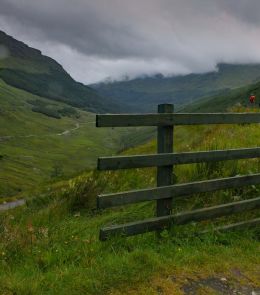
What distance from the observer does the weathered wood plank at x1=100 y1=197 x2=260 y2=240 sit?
23.6ft

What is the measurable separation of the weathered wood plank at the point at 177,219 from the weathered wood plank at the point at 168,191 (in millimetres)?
369

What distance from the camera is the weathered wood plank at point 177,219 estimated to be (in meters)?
7.20

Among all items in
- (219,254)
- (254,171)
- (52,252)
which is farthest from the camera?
(254,171)

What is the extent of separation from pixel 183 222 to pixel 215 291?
1.77 meters

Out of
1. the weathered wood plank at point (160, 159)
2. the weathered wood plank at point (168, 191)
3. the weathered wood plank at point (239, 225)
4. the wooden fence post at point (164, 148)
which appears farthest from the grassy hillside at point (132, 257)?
the weathered wood plank at point (160, 159)

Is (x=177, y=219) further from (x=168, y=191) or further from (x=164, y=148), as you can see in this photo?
(x=164, y=148)

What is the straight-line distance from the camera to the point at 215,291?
20.6 ft

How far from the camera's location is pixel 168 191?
760 centimetres

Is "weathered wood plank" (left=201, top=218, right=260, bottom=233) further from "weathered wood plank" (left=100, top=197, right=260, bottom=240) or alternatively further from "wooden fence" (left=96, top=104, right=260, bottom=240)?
"weathered wood plank" (left=100, top=197, right=260, bottom=240)

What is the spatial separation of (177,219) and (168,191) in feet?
1.86

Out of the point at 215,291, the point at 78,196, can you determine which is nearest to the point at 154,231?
the point at 215,291

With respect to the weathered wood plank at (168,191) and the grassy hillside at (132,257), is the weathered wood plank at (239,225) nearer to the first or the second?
the grassy hillside at (132,257)

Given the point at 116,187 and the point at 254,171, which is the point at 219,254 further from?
the point at 116,187

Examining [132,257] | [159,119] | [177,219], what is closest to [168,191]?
[177,219]
